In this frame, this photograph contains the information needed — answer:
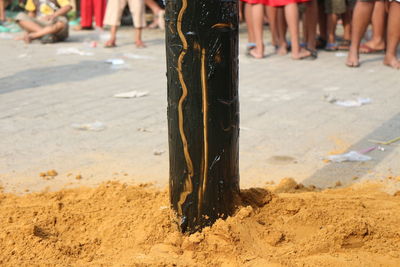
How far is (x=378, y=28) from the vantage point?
8492 millimetres

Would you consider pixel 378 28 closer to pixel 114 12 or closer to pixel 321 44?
pixel 321 44

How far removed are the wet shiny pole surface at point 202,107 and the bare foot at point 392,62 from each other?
541cm

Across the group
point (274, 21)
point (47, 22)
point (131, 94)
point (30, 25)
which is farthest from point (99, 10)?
point (131, 94)

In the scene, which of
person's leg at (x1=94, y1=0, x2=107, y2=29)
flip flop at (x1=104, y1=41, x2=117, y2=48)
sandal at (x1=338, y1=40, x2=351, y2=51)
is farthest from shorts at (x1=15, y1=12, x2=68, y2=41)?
sandal at (x1=338, y1=40, x2=351, y2=51)

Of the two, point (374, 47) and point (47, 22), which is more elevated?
point (47, 22)

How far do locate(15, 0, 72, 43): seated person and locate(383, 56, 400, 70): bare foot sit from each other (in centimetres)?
522

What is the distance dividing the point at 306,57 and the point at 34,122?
4460mm

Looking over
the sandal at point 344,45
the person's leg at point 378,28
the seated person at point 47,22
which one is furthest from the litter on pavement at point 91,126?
the seated person at point 47,22

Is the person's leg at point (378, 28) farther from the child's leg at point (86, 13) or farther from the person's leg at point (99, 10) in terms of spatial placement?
the child's leg at point (86, 13)

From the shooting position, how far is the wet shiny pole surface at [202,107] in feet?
8.36

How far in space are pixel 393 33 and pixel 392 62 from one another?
411 millimetres

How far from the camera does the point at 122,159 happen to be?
14.1 feet

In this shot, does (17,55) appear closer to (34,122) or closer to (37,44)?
(37,44)

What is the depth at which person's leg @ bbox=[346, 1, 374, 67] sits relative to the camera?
7691 millimetres
